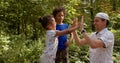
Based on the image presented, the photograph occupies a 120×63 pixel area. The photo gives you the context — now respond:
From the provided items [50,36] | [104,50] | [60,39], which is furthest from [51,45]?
[104,50]

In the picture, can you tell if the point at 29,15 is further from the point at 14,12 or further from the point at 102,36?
the point at 102,36

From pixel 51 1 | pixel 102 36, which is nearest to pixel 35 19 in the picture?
pixel 51 1

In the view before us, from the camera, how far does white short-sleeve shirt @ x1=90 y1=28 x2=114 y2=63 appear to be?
165 inches

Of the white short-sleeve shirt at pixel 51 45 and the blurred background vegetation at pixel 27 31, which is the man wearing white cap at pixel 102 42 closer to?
the white short-sleeve shirt at pixel 51 45

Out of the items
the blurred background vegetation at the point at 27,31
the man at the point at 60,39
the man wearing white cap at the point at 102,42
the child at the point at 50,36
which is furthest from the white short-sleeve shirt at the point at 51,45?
the blurred background vegetation at the point at 27,31

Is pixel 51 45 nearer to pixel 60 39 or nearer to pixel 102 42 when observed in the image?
pixel 60 39

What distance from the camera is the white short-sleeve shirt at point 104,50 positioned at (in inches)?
165

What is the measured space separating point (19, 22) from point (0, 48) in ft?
9.14

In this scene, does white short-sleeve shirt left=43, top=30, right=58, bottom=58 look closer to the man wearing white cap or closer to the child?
the child

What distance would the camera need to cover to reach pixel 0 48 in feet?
30.7

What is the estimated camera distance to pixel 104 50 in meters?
4.27

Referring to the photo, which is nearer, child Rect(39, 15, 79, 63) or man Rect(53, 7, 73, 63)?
child Rect(39, 15, 79, 63)

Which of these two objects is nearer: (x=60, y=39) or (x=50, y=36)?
(x=50, y=36)

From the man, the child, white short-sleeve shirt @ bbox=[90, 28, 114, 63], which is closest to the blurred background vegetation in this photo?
the man
